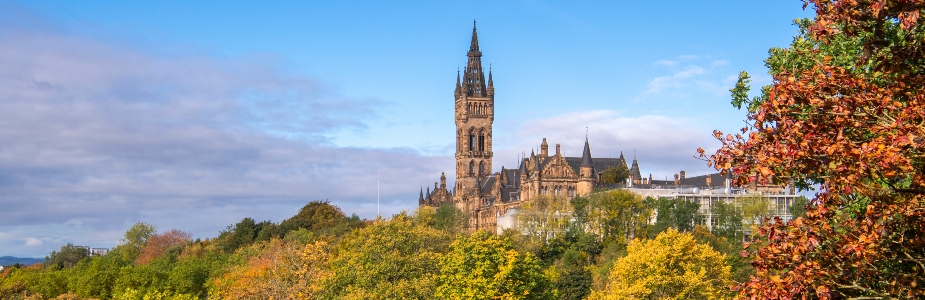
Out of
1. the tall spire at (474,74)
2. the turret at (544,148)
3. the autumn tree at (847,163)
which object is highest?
the tall spire at (474,74)

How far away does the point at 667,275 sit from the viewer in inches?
2298

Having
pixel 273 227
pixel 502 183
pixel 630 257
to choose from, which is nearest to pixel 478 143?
pixel 502 183

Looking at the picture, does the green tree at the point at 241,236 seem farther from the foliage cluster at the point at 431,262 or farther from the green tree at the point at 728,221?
the green tree at the point at 728,221

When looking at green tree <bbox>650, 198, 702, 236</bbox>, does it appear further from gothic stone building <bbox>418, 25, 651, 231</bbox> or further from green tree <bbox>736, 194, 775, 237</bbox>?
gothic stone building <bbox>418, 25, 651, 231</bbox>

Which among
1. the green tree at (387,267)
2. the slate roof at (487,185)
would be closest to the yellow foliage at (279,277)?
the green tree at (387,267)

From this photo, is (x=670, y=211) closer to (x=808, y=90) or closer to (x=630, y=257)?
(x=630, y=257)

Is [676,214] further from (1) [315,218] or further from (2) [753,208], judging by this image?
A: (1) [315,218]

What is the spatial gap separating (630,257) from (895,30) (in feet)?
140

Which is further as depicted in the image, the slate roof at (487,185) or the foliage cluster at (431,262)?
the slate roof at (487,185)

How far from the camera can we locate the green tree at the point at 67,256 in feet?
446

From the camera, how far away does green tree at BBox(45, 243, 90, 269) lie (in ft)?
446

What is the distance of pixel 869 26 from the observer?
13695 millimetres

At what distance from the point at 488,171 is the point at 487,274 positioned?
120 metres

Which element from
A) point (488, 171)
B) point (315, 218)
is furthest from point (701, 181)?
point (315, 218)
